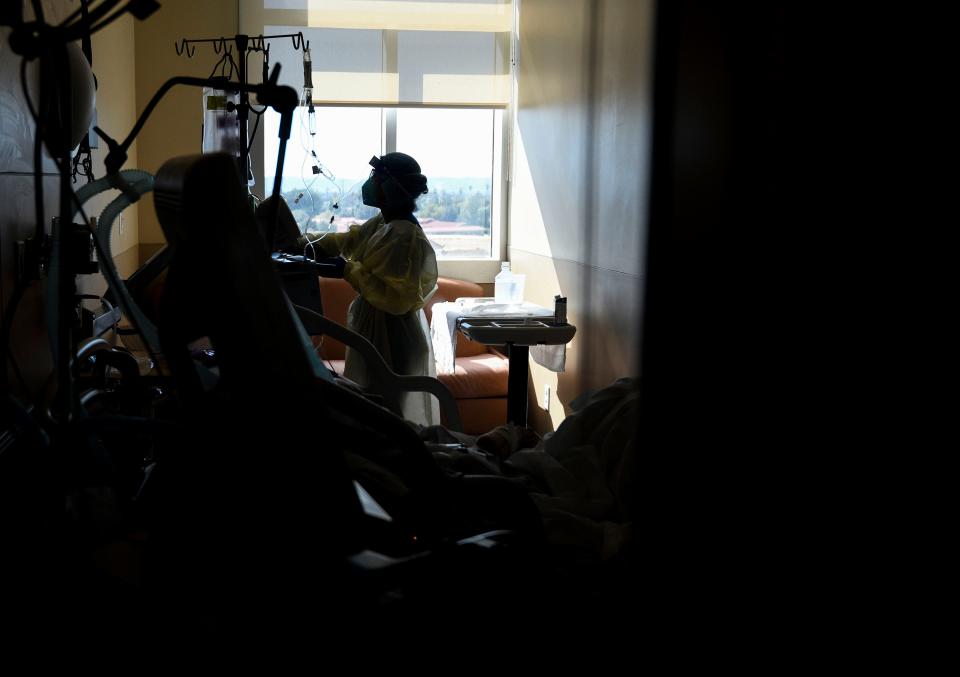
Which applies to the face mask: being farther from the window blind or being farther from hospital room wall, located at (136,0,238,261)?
hospital room wall, located at (136,0,238,261)

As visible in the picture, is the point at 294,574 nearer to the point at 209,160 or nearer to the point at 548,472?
the point at 209,160

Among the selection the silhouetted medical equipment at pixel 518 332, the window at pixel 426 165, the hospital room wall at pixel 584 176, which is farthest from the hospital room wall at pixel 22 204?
the window at pixel 426 165

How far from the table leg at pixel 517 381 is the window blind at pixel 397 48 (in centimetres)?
203

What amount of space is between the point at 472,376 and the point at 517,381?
0.97 meters

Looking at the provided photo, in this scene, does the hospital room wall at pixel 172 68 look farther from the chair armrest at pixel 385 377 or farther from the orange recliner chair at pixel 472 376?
the chair armrest at pixel 385 377

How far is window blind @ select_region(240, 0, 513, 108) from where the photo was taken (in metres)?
5.11

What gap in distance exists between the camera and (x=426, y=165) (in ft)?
17.9

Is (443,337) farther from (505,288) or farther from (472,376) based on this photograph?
(472,376)

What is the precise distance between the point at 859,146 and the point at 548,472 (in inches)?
53.2

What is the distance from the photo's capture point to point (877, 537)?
0.68 m

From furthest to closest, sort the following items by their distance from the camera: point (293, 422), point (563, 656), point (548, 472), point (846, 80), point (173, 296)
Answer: point (548, 472) < point (563, 656) < point (173, 296) < point (293, 422) < point (846, 80)

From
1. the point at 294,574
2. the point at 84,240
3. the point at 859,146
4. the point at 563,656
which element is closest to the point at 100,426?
the point at 294,574

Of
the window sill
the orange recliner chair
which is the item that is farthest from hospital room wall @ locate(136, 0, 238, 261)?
the window sill

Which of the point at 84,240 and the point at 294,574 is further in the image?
the point at 84,240
